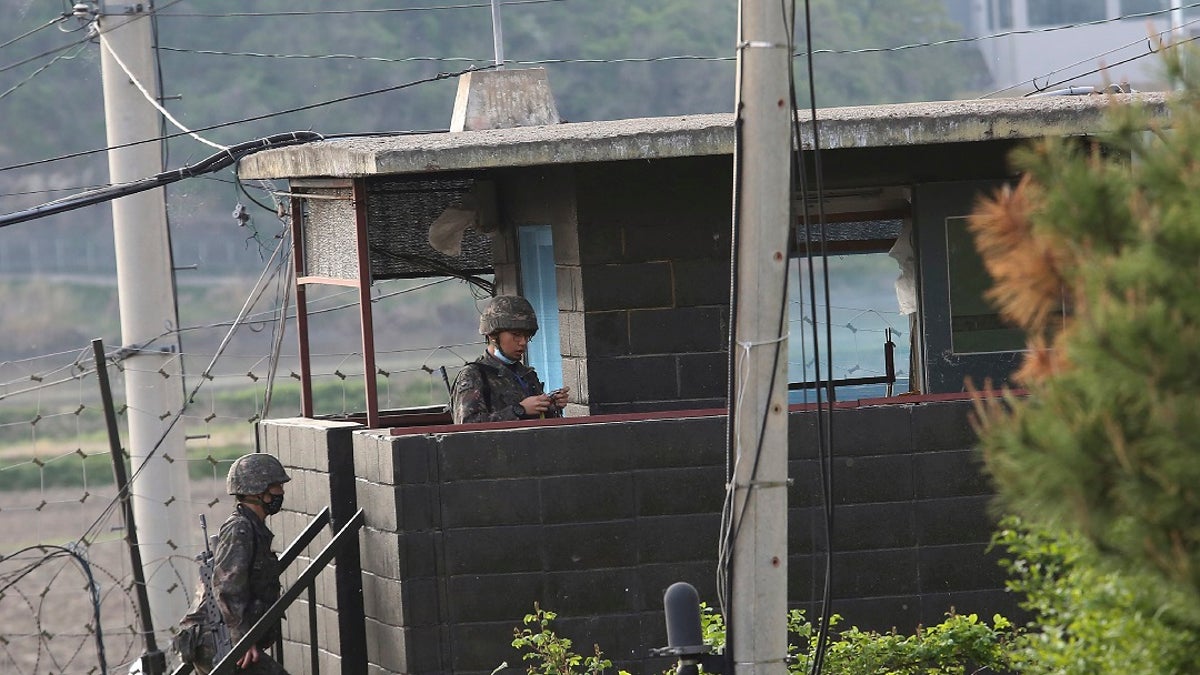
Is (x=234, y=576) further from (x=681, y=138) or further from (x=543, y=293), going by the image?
(x=681, y=138)

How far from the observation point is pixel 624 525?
334 inches

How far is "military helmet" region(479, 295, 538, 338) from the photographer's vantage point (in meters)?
9.12

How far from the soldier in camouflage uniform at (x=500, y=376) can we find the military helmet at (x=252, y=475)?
37.0 inches

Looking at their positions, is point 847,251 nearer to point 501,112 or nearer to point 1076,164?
point 501,112

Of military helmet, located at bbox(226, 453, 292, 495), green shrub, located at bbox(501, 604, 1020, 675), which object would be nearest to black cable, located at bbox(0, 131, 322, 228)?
military helmet, located at bbox(226, 453, 292, 495)

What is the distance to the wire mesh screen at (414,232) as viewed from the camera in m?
10.3

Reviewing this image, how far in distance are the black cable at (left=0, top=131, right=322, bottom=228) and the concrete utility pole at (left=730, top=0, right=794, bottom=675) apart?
6469 millimetres

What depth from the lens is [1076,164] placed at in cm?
412

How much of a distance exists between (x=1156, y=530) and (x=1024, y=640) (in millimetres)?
1794

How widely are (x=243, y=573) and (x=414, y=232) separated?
2606 mm

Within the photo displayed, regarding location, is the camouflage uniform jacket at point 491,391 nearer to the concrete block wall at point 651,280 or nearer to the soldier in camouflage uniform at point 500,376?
the soldier in camouflage uniform at point 500,376

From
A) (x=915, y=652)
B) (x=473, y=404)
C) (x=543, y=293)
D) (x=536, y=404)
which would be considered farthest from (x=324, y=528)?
(x=915, y=652)

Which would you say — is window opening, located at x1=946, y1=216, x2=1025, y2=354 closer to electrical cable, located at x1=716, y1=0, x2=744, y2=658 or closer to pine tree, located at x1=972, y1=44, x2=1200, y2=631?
electrical cable, located at x1=716, y1=0, x2=744, y2=658

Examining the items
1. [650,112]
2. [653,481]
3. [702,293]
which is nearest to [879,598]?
[653,481]
